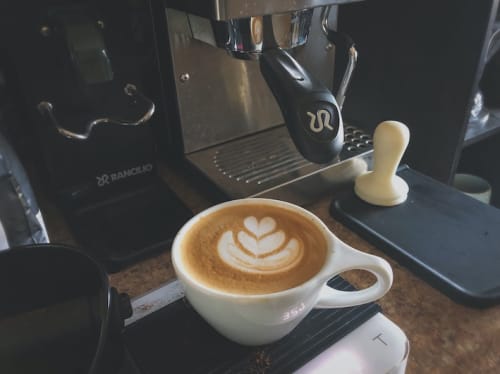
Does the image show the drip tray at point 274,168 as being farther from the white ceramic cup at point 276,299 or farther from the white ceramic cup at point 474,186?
the white ceramic cup at point 474,186

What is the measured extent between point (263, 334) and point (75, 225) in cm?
29

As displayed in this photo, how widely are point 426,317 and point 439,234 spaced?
115mm

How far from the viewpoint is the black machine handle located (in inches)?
16.8

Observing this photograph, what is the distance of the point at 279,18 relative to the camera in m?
0.46

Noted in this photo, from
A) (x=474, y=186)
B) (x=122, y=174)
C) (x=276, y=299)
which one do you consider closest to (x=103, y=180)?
(x=122, y=174)

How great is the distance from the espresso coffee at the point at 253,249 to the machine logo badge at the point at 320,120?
9cm

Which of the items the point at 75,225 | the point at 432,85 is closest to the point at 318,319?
the point at 75,225

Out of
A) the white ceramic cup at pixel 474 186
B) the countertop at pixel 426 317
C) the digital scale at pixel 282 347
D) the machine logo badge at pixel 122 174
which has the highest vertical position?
the machine logo badge at pixel 122 174

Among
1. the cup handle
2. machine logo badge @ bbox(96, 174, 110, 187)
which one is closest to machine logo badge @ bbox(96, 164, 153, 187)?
machine logo badge @ bbox(96, 174, 110, 187)

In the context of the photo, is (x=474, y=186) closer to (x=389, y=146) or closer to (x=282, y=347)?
(x=389, y=146)

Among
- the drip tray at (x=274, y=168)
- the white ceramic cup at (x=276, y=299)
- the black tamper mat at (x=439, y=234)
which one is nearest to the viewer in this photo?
the white ceramic cup at (x=276, y=299)

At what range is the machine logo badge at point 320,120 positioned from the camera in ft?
1.40

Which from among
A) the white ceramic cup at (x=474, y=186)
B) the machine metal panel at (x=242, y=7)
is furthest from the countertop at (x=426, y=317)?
the white ceramic cup at (x=474, y=186)

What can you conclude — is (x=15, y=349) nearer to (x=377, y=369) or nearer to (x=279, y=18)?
(x=377, y=369)
